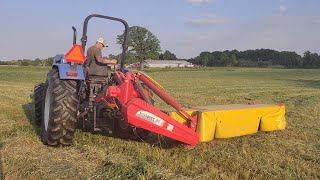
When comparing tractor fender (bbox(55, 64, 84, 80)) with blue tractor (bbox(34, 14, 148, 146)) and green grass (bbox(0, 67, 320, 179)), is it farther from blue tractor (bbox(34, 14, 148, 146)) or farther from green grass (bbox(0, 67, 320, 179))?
green grass (bbox(0, 67, 320, 179))

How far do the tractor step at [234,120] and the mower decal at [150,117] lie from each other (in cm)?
49

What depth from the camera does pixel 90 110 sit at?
550cm

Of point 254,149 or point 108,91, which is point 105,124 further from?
point 254,149

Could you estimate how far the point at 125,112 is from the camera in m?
4.59

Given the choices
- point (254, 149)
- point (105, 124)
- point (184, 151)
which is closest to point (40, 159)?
point (105, 124)

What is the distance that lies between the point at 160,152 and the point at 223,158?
0.81 meters

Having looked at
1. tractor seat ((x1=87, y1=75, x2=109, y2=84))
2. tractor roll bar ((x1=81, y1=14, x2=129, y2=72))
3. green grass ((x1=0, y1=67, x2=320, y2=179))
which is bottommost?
green grass ((x1=0, y1=67, x2=320, y2=179))

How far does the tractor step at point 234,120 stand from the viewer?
204 inches

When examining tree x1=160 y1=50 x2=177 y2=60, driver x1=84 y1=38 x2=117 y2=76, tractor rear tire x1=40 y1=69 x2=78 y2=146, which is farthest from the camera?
tree x1=160 y1=50 x2=177 y2=60

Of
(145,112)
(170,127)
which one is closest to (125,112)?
(145,112)

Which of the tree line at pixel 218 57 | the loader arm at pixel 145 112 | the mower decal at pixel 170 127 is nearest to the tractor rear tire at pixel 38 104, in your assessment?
the loader arm at pixel 145 112

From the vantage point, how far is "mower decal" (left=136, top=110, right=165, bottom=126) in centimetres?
457

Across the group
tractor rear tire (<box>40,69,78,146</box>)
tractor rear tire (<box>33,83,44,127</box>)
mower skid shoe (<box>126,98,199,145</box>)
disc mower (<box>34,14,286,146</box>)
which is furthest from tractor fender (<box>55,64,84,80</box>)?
tractor rear tire (<box>33,83,44,127</box>)

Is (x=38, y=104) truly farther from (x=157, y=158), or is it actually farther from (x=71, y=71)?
(x=157, y=158)
